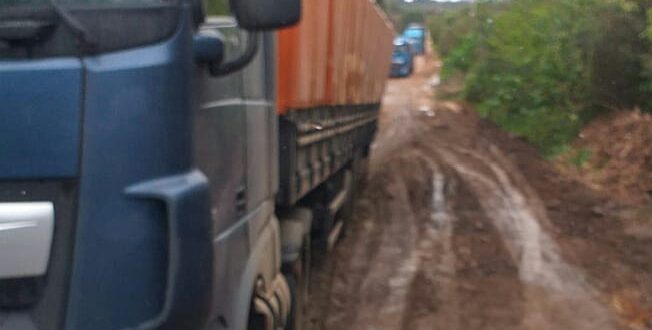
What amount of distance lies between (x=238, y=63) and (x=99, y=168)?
2.55 feet

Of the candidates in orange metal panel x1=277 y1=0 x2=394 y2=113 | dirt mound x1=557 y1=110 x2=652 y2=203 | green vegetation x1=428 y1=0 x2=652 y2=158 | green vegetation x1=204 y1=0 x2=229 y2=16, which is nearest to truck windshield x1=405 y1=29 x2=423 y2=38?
green vegetation x1=428 y1=0 x2=652 y2=158

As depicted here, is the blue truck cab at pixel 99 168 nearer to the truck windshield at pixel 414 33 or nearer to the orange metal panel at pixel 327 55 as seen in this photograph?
the orange metal panel at pixel 327 55

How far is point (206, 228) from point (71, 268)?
1.44 ft

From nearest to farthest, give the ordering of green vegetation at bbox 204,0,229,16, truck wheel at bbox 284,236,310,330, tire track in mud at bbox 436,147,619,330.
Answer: green vegetation at bbox 204,0,229,16
truck wheel at bbox 284,236,310,330
tire track in mud at bbox 436,147,619,330

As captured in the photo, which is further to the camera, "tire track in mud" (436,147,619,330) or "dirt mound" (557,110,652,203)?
"dirt mound" (557,110,652,203)

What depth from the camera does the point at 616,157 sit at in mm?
18672

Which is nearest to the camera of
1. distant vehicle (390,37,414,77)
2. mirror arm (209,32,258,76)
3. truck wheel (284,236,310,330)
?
mirror arm (209,32,258,76)

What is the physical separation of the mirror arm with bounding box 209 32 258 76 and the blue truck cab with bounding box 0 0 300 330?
12.6 inches

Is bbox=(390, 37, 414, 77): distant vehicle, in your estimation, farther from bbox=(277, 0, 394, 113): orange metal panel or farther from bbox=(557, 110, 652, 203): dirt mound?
bbox=(277, 0, 394, 113): orange metal panel

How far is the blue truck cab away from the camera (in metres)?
3.46

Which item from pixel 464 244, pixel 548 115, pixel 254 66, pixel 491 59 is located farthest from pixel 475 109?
pixel 254 66

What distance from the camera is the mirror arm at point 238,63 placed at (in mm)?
3954

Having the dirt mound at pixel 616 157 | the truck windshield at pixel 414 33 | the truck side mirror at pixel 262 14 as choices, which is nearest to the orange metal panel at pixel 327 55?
the truck side mirror at pixel 262 14

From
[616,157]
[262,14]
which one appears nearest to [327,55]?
[262,14]
